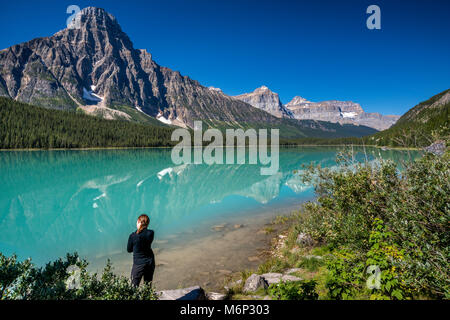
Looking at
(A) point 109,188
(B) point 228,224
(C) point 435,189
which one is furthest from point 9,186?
(C) point 435,189

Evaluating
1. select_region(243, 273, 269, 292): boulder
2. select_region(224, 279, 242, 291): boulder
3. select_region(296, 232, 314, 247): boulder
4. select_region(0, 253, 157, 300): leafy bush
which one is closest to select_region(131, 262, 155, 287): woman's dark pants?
select_region(0, 253, 157, 300): leafy bush

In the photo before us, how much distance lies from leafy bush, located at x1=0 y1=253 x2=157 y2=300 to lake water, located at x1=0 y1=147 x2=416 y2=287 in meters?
6.05

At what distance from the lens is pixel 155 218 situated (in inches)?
938

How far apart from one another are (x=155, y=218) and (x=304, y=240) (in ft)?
49.1

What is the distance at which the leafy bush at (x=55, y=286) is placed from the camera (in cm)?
552

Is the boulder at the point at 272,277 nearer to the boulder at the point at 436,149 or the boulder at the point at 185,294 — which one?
the boulder at the point at 185,294

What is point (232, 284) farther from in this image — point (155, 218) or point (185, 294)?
point (155, 218)

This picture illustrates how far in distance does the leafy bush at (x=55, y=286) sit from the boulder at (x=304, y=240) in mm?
10318

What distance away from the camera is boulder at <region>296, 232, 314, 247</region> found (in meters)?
14.0

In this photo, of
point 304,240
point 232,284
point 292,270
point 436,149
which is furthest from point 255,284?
point 436,149

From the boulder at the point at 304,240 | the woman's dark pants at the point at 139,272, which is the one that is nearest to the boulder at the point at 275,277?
the boulder at the point at 304,240

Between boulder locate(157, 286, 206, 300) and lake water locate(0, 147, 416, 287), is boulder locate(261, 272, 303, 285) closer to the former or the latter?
lake water locate(0, 147, 416, 287)
